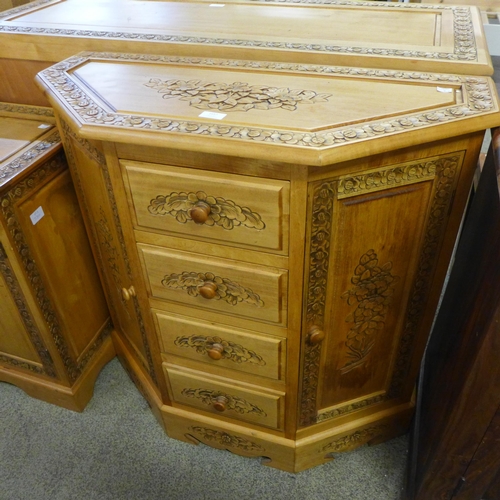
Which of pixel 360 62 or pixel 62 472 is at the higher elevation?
pixel 360 62

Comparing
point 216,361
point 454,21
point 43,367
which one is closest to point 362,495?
point 216,361

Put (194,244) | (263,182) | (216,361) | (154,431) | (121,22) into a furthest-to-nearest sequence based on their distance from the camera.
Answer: (154,431) < (121,22) < (216,361) < (194,244) < (263,182)

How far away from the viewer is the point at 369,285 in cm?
93

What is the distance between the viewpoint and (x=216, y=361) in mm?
1090

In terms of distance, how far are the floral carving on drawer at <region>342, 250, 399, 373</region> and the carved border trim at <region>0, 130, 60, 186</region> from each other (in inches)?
30.1

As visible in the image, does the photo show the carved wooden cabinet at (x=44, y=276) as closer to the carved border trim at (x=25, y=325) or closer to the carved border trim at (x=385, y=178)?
the carved border trim at (x=25, y=325)

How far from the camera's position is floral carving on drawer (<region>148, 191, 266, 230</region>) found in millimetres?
Answer: 808

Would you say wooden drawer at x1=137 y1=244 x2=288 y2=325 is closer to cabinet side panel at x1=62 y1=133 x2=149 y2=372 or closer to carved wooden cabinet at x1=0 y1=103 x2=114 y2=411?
cabinet side panel at x1=62 y1=133 x2=149 y2=372

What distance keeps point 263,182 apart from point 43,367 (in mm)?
977

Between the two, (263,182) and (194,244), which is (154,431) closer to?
(194,244)

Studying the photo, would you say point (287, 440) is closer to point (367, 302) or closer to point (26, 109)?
point (367, 302)

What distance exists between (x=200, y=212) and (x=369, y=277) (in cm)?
36

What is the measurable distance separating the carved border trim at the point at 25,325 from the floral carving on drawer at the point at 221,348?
43cm

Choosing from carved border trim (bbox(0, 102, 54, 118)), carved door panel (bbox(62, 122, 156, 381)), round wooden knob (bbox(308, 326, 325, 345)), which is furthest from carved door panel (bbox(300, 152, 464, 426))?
carved border trim (bbox(0, 102, 54, 118))
